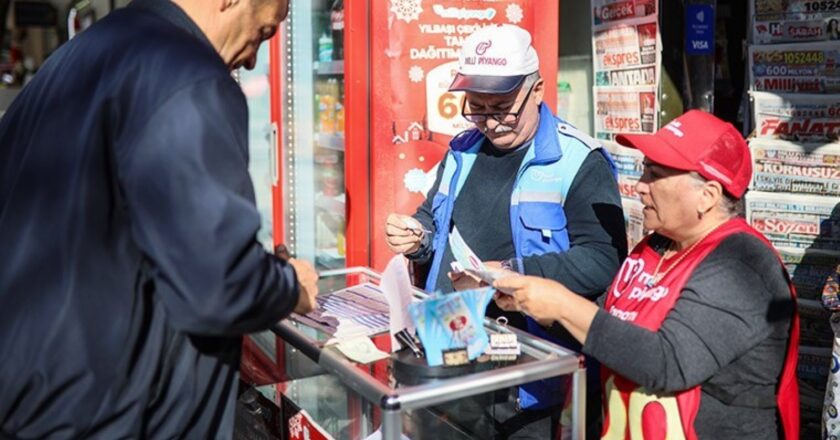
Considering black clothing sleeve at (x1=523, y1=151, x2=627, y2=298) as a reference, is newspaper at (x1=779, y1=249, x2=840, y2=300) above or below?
below

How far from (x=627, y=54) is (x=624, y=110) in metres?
0.28

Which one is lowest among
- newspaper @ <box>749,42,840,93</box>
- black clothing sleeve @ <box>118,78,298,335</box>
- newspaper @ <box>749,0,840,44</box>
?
black clothing sleeve @ <box>118,78,298,335</box>

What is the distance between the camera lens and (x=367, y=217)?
3734mm

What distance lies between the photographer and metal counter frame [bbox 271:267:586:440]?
5.05 ft

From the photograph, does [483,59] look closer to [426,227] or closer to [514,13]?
[426,227]

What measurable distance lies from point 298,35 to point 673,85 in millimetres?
1906

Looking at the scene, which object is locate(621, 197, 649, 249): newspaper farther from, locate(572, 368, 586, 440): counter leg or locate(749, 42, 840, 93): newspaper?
locate(572, 368, 586, 440): counter leg

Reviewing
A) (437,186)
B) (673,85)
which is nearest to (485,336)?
(437,186)

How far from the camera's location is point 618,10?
439 centimetres

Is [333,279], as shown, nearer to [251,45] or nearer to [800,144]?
[251,45]

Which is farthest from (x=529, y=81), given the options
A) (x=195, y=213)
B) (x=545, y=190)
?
(x=195, y=213)

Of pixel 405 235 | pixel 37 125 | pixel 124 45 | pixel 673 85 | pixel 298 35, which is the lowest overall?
pixel 405 235

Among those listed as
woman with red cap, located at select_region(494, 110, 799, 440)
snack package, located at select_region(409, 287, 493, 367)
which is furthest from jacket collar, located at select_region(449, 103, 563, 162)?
snack package, located at select_region(409, 287, 493, 367)

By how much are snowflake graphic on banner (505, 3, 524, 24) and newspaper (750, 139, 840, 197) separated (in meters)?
1.15
